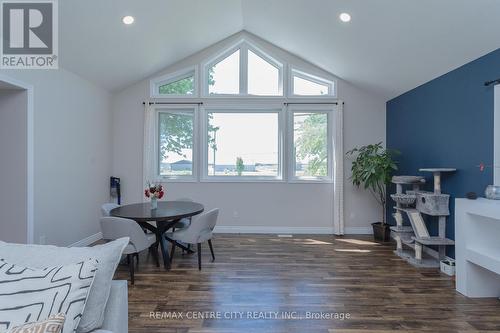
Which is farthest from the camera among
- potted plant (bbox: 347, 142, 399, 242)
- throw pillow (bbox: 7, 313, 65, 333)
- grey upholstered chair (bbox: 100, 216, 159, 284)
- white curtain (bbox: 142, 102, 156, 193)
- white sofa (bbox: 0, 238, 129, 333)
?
white curtain (bbox: 142, 102, 156, 193)

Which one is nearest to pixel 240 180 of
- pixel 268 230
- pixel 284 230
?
pixel 268 230

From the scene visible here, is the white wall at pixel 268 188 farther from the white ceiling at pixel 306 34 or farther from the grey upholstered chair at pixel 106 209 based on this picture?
the grey upholstered chair at pixel 106 209

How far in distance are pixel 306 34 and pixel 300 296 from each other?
375cm

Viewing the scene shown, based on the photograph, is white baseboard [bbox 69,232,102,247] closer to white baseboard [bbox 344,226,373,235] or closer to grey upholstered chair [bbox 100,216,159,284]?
grey upholstered chair [bbox 100,216,159,284]

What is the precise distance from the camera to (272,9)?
4.22m

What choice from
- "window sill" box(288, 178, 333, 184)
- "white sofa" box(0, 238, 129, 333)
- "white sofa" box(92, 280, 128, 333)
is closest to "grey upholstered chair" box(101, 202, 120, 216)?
"white sofa" box(0, 238, 129, 333)

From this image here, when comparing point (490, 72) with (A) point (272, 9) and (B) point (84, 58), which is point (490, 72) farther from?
(B) point (84, 58)

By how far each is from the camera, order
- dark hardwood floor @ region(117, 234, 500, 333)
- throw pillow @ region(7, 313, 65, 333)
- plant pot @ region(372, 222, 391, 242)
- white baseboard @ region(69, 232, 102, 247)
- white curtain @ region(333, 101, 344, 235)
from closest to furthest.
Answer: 1. throw pillow @ region(7, 313, 65, 333)
2. dark hardwood floor @ region(117, 234, 500, 333)
3. white baseboard @ region(69, 232, 102, 247)
4. plant pot @ region(372, 222, 391, 242)
5. white curtain @ region(333, 101, 344, 235)

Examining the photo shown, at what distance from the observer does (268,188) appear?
17.8ft

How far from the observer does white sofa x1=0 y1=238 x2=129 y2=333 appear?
1.20m

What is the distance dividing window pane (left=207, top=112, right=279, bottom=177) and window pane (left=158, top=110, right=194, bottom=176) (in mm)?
399

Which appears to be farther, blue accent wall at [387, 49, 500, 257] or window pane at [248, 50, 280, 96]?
window pane at [248, 50, 280, 96]

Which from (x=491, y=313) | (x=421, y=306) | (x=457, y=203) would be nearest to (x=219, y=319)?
(x=421, y=306)

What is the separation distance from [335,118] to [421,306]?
3517 mm
